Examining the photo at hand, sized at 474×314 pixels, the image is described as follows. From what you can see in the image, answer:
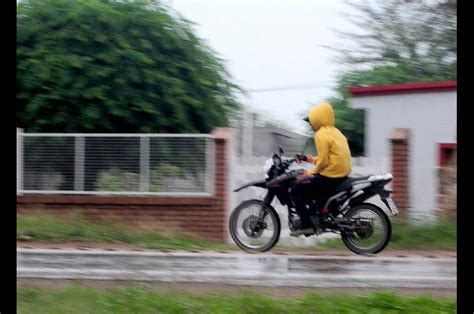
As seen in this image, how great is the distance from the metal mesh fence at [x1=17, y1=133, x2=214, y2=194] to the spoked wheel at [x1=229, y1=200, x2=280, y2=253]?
10.4 ft

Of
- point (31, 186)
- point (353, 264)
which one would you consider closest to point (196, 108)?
point (31, 186)

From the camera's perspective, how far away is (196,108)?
54.9 ft

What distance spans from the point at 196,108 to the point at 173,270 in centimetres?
826

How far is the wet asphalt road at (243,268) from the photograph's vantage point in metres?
8.10

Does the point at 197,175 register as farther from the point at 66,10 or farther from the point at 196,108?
the point at 66,10

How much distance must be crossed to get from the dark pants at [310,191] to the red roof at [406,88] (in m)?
5.29

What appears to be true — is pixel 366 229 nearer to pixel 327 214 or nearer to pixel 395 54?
pixel 327 214

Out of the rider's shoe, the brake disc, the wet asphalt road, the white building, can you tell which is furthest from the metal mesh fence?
the wet asphalt road

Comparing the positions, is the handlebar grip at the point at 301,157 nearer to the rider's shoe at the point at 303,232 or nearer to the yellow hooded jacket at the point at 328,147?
the yellow hooded jacket at the point at 328,147

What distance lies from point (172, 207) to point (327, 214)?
13.4ft

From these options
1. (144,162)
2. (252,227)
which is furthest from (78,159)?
(252,227)

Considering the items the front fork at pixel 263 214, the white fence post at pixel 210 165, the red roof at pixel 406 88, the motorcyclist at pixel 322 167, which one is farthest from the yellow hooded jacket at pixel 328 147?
the red roof at pixel 406 88

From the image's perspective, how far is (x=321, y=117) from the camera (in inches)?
435

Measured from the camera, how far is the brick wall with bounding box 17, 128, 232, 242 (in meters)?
14.6
